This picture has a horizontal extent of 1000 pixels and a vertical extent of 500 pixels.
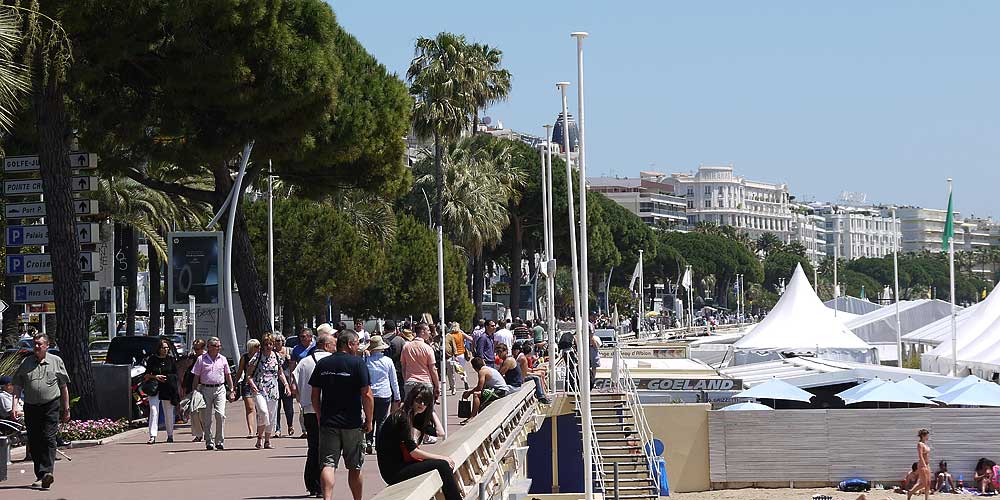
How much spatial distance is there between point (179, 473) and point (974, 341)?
3045 centimetres

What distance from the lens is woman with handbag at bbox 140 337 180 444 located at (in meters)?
20.2

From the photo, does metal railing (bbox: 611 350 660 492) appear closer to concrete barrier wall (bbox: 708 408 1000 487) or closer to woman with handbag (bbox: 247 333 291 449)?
concrete barrier wall (bbox: 708 408 1000 487)

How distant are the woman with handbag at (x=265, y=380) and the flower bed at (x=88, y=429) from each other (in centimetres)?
309

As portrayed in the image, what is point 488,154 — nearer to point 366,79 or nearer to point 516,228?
point 516,228

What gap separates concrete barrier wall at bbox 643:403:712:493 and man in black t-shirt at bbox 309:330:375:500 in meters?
20.8

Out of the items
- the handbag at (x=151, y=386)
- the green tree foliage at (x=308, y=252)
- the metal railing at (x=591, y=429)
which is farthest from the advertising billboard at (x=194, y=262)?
the green tree foliage at (x=308, y=252)

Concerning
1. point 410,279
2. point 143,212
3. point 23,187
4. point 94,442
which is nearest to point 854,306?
point 410,279

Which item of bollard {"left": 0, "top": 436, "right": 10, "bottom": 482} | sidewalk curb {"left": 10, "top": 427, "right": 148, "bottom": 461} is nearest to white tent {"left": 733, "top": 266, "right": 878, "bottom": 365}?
sidewalk curb {"left": 10, "top": 427, "right": 148, "bottom": 461}

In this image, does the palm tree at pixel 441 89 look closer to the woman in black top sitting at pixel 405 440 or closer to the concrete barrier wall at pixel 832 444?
the concrete barrier wall at pixel 832 444

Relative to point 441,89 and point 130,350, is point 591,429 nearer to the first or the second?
point 130,350

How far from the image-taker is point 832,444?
31.9 meters

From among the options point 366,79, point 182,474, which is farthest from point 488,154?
point 182,474

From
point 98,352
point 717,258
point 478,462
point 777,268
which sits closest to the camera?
point 478,462

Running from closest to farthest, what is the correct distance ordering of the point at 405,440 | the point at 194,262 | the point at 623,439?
1. the point at 405,440
2. the point at 194,262
3. the point at 623,439
